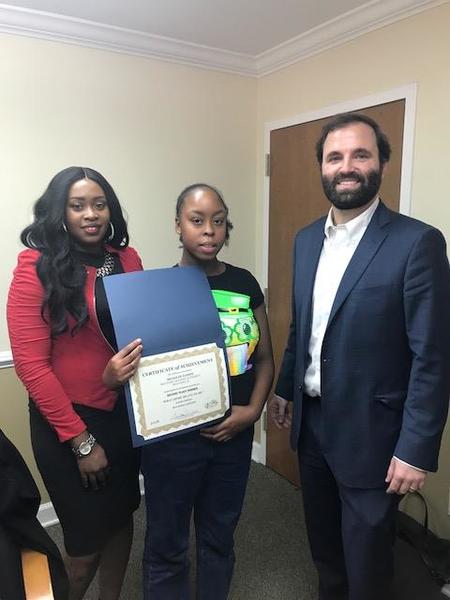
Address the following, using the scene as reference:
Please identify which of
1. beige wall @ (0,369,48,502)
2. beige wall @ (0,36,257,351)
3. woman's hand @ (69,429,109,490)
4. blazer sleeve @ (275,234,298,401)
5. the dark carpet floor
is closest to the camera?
woman's hand @ (69,429,109,490)

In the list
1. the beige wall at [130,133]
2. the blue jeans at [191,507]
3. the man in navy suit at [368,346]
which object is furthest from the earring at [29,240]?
the beige wall at [130,133]

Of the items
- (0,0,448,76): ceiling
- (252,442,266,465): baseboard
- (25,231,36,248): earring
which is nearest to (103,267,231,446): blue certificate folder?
(25,231,36,248): earring

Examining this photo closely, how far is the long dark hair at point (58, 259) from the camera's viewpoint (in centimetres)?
125

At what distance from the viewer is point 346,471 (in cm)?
136

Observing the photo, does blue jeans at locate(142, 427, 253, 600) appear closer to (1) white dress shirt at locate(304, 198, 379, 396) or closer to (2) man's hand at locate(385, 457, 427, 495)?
(1) white dress shirt at locate(304, 198, 379, 396)

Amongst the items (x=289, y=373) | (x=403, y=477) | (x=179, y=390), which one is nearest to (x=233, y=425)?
(x=179, y=390)

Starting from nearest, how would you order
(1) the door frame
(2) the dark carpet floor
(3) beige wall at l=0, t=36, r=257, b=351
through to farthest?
(2) the dark carpet floor, (1) the door frame, (3) beige wall at l=0, t=36, r=257, b=351

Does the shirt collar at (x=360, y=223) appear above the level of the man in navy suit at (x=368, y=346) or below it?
above

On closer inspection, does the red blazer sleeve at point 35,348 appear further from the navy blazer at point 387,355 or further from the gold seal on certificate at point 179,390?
the navy blazer at point 387,355

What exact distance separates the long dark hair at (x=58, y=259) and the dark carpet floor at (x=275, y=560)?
1.27 meters

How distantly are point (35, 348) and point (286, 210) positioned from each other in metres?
1.70

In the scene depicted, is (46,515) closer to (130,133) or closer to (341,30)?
(130,133)

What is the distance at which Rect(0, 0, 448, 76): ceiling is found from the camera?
1.93 metres

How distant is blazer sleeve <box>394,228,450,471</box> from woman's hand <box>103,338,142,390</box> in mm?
710
